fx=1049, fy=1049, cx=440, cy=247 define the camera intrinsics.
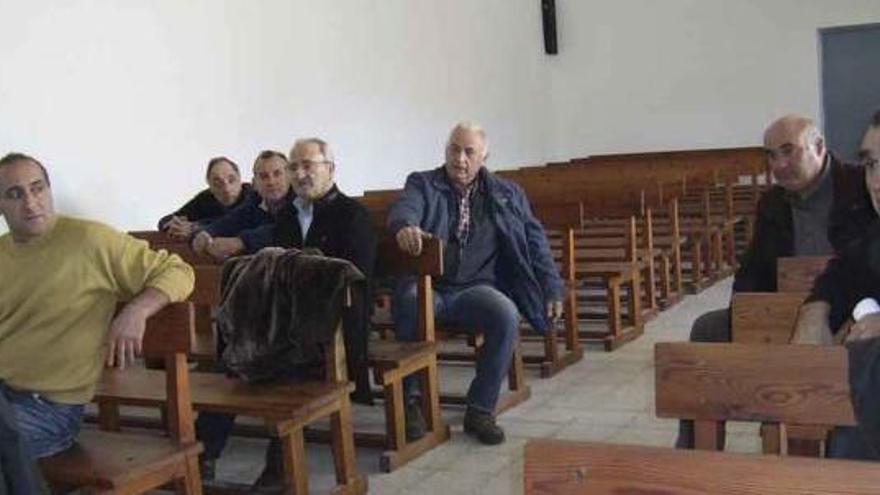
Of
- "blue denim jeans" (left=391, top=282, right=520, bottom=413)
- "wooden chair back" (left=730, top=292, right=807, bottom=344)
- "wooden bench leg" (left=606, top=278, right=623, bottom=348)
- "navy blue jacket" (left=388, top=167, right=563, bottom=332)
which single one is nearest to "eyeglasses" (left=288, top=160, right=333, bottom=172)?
"navy blue jacket" (left=388, top=167, right=563, bottom=332)

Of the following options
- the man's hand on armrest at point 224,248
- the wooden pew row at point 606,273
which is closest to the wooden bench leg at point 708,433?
the man's hand on armrest at point 224,248

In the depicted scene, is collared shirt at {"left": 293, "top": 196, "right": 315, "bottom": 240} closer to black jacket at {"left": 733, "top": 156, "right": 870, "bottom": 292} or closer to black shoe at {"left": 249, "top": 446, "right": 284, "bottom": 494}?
black shoe at {"left": 249, "top": 446, "right": 284, "bottom": 494}

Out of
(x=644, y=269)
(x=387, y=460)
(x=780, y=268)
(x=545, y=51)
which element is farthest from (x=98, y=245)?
(x=545, y=51)

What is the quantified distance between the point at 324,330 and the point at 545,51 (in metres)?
9.88

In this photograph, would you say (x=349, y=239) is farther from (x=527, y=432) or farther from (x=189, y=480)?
(x=189, y=480)

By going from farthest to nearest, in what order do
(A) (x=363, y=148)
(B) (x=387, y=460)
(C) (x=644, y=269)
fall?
(A) (x=363, y=148) → (C) (x=644, y=269) → (B) (x=387, y=460)

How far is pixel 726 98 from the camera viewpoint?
1216cm

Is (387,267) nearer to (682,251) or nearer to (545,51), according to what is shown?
(682,251)

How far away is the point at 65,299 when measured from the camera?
2.77m

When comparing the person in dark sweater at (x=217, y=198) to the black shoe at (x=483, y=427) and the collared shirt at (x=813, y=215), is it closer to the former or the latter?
the black shoe at (x=483, y=427)

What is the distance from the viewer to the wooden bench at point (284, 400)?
3.13 m

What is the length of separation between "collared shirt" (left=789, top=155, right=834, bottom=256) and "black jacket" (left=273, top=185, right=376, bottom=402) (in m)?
1.46

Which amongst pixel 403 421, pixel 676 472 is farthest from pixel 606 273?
pixel 676 472

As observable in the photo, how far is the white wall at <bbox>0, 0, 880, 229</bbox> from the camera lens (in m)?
5.87
